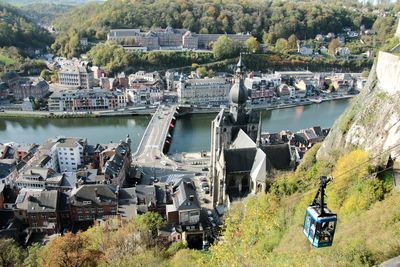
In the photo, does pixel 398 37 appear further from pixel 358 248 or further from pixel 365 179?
pixel 358 248

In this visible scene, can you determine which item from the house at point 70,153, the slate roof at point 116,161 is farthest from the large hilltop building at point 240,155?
the house at point 70,153

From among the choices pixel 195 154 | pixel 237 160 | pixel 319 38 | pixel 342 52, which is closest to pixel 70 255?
pixel 237 160

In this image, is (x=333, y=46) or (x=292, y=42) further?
(x=292, y=42)

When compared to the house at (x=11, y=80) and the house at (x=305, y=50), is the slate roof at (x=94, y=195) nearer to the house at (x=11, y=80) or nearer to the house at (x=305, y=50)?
the house at (x=11, y=80)

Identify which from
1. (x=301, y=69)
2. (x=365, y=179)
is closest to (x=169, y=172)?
(x=365, y=179)

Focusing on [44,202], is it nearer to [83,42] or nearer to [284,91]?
[284,91]
